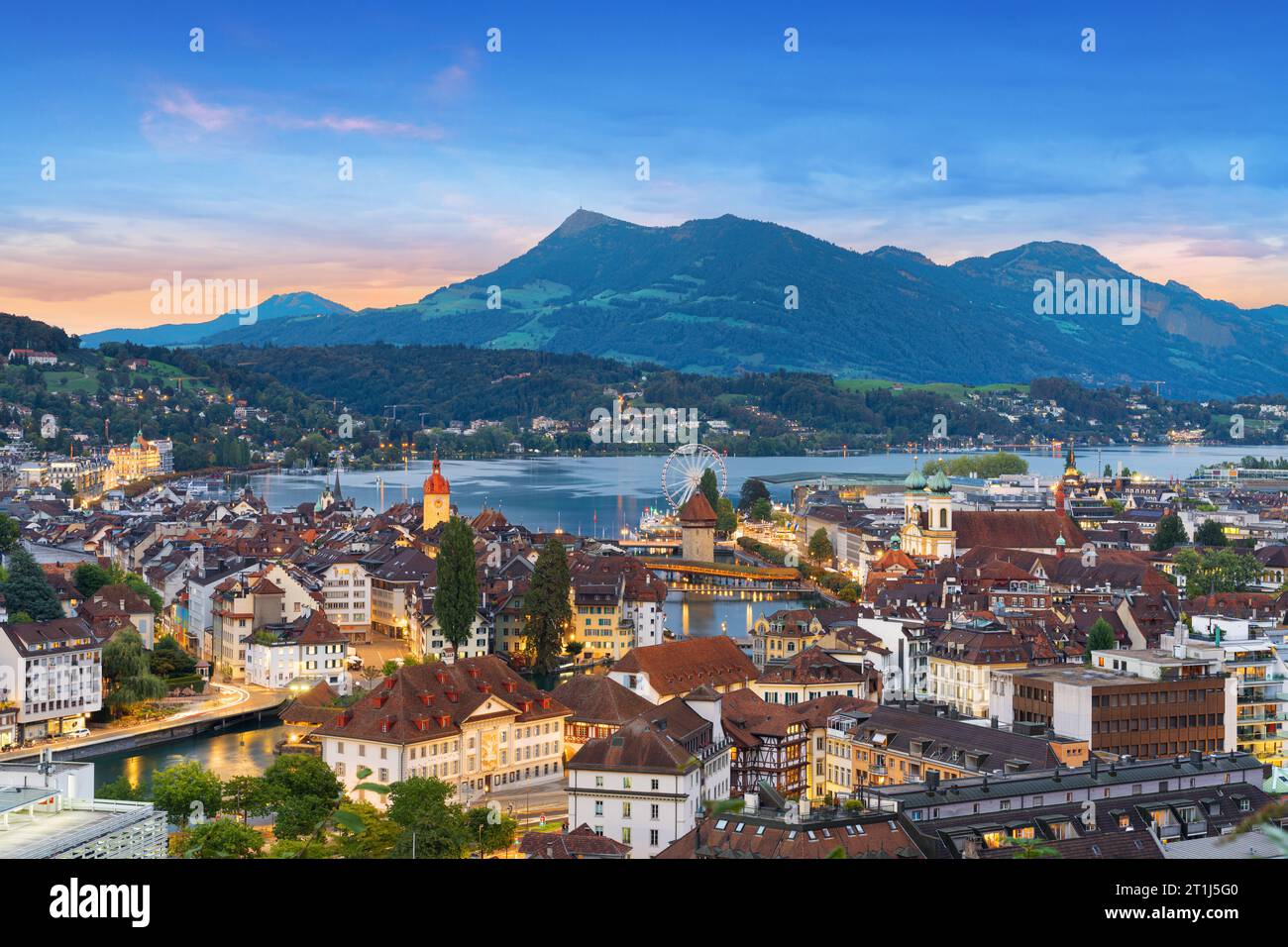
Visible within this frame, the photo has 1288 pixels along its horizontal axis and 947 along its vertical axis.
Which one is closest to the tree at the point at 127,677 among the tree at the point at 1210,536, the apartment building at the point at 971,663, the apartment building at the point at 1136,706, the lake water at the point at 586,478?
the apartment building at the point at 971,663

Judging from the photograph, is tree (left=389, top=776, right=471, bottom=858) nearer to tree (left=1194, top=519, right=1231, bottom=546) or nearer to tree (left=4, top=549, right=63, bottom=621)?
tree (left=4, top=549, right=63, bottom=621)

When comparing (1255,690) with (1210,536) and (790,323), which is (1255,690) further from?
(790,323)

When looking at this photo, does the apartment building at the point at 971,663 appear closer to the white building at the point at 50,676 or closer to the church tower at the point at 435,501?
the white building at the point at 50,676

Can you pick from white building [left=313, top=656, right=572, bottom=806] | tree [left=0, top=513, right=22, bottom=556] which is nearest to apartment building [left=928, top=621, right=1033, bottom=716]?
white building [left=313, top=656, right=572, bottom=806]
